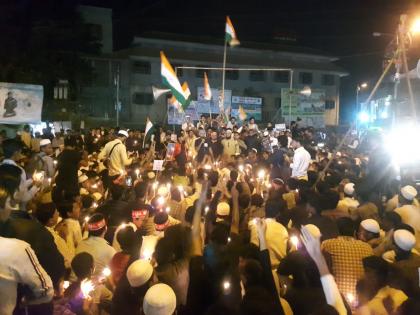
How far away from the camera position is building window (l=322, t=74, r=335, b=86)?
4725 cm

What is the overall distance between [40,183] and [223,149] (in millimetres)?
6205

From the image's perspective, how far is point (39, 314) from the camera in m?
3.65

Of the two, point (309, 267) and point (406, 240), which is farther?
point (406, 240)

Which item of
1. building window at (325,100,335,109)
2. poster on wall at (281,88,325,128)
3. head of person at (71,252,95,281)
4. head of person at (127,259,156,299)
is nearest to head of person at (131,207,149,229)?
head of person at (71,252,95,281)

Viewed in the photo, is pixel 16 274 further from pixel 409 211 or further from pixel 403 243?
pixel 409 211

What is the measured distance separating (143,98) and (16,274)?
36.7m

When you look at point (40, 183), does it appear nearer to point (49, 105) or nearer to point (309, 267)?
point (309, 267)

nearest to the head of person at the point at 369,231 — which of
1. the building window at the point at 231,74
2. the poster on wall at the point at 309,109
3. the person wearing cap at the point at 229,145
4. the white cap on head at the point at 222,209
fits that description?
the white cap on head at the point at 222,209

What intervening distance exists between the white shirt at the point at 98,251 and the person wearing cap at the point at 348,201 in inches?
143

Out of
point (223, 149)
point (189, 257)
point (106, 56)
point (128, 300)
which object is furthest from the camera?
point (106, 56)

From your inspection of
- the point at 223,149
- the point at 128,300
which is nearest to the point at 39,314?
the point at 128,300

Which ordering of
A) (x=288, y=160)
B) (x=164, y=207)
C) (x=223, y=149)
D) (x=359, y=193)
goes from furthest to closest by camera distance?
(x=223, y=149)
(x=288, y=160)
(x=359, y=193)
(x=164, y=207)

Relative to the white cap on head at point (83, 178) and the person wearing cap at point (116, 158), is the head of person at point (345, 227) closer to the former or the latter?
the white cap on head at point (83, 178)

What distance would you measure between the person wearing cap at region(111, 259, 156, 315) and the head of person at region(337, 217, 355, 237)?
2.66 metres
